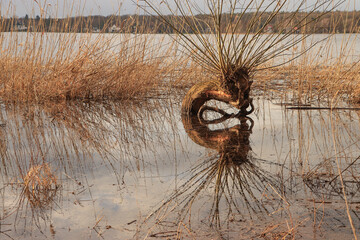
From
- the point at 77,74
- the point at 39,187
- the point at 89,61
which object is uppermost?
the point at 89,61

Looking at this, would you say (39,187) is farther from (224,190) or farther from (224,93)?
(224,93)

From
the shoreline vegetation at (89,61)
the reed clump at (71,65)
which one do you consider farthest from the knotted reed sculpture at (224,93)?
the reed clump at (71,65)

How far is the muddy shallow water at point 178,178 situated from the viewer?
1693 millimetres

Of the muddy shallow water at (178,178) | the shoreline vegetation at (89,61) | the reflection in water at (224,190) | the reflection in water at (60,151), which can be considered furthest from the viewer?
the shoreline vegetation at (89,61)

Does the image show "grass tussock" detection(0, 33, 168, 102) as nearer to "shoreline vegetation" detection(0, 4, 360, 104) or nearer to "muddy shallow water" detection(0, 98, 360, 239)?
"shoreline vegetation" detection(0, 4, 360, 104)

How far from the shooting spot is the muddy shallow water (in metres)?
1.69

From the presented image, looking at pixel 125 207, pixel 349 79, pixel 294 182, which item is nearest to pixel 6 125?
pixel 125 207

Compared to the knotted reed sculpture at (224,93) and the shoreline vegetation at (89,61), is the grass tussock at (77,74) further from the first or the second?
the knotted reed sculpture at (224,93)

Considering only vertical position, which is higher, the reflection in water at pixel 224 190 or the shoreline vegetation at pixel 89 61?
the shoreline vegetation at pixel 89 61

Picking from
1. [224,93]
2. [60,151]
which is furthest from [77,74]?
[60,151]

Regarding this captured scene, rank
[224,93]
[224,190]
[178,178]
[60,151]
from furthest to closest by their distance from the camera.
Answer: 1. [224,93]
2. [60,151]
3. [178,178]
4. [224,190]

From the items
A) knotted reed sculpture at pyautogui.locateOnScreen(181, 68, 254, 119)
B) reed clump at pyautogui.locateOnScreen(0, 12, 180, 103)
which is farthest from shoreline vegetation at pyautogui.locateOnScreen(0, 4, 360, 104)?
knotted reed sculpture at pyautogui.locateOnScreen(181, 68, 254, 119)

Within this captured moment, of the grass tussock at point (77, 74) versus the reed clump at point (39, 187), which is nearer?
the reed clump at point (39, 187)

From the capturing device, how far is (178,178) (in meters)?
2.30
